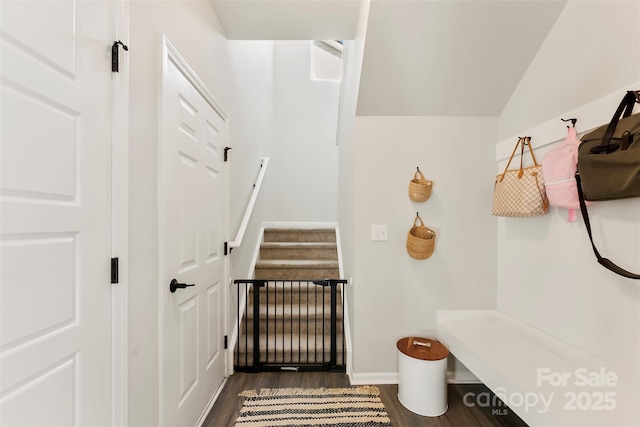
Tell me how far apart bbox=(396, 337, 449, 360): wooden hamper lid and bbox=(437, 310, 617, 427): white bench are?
7cm

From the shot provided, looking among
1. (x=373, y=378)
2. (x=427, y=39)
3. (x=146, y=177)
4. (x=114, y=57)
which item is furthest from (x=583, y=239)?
(x=114, y=57)

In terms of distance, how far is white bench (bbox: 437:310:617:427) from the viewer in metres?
1.24

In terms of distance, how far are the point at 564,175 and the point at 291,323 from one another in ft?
6.85

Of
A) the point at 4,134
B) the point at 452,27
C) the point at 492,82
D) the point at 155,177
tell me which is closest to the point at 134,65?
the point at 155,177

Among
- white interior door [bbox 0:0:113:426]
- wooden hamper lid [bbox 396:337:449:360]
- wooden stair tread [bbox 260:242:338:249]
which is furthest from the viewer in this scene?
wooden stair tread [bbox 260:242:338:249]

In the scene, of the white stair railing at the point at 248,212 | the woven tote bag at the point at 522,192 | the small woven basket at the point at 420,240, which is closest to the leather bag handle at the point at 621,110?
the woven tote bag at the point at 522,192

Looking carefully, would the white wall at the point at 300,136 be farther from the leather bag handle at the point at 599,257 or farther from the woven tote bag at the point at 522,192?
the leather bag handle at the point at 599,257

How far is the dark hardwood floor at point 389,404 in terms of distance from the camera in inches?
69.9

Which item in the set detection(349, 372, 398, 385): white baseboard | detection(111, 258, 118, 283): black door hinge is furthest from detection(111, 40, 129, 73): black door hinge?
detection(349, 372, 398, 385): white baseboard

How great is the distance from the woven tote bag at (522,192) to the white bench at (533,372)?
0.75 meters

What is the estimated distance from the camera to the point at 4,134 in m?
0.68

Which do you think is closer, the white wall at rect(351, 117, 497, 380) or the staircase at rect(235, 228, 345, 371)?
the white wall at rect(351, 117, 497, 380)

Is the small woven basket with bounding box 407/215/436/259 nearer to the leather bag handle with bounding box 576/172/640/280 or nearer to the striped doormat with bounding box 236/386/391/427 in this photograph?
the leather bag handle with bounding box 576/172/640/280

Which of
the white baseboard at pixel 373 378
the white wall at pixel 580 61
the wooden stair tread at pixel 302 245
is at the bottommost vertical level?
the white baseboard at pixel 373 378
